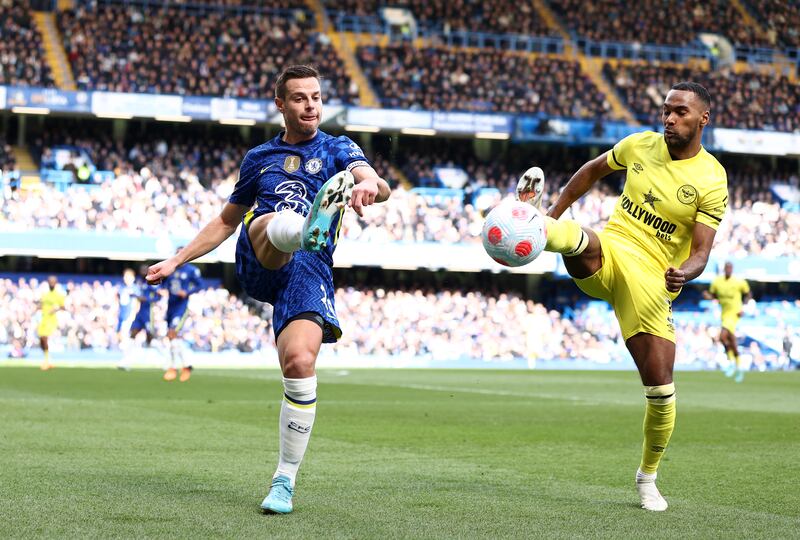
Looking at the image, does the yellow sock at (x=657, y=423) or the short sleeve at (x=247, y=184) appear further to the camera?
the yellow sock at (x=657, y=423)

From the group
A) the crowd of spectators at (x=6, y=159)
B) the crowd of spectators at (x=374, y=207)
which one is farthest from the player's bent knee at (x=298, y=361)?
the crowd of spectators at (x=6, y=159)

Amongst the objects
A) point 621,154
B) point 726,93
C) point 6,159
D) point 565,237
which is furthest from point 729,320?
point 6,159

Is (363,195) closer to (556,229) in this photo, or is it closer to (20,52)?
(556,229)

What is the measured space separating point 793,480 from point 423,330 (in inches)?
1134

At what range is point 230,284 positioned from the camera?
133 ft

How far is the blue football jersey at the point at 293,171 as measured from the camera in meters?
6.47

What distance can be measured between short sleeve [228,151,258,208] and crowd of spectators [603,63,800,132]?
130 feet

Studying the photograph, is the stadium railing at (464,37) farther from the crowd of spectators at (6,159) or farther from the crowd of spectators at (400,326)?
the crowd of spectators at (6,159)

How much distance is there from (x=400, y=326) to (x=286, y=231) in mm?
30927

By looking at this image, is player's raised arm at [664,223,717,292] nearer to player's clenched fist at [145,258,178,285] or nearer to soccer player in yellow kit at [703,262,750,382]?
player's clenched fist at [145,258,178,285]

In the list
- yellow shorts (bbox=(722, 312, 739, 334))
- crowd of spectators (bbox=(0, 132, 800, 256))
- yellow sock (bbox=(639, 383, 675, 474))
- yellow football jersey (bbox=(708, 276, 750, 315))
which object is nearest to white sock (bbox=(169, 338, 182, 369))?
yellow football jersey (bbox=(708, 276, 750, 315))

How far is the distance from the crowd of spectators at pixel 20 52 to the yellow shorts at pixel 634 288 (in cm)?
3395

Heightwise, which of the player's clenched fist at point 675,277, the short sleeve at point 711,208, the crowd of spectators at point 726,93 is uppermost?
the short sleeve at point 711,208

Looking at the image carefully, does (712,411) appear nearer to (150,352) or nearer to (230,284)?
(150,352)
